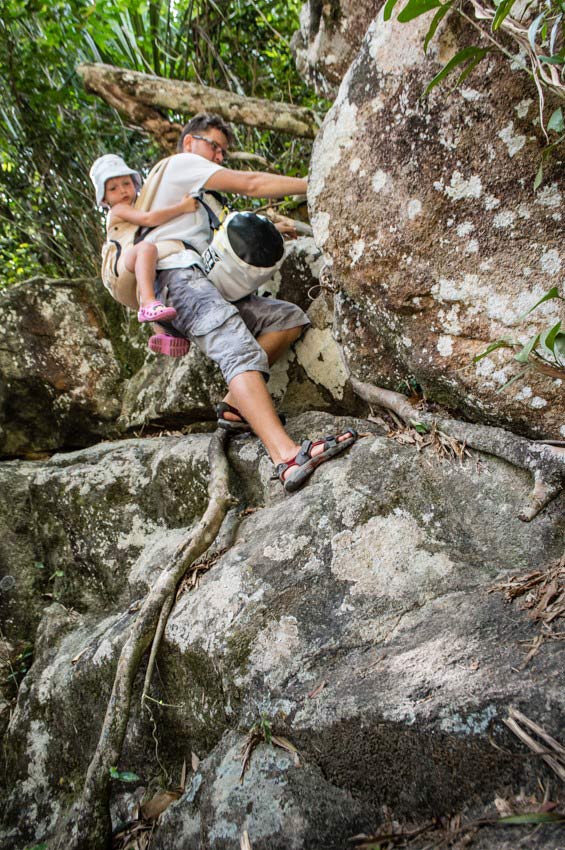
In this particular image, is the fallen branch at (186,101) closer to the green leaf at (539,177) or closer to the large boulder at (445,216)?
the large boulder at (445,216)

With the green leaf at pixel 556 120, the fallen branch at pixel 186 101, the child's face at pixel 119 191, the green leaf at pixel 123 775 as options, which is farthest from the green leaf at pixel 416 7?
the green leaf at pixel 123 775

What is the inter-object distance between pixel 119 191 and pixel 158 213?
0.41m

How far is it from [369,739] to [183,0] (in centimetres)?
623

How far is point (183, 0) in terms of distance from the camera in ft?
17.0

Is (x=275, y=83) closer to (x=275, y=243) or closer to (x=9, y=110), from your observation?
(x=9, y=110)

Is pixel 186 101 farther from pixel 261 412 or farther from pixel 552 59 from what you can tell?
pixel 552 59

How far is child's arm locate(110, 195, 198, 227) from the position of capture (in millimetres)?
3221

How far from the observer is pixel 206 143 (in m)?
3.48

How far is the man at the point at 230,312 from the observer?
2748 millimetres

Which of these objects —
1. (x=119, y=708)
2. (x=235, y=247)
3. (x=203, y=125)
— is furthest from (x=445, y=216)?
(x=119, y=708)

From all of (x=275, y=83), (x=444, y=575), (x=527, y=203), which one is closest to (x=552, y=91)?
(x=527, y=203)

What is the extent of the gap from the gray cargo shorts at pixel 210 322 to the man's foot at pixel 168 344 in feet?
0.19

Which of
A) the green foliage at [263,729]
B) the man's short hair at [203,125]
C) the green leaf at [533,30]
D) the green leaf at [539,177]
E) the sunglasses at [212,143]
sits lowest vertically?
the green foliage at [263,729]

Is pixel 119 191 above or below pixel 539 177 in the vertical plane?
above
